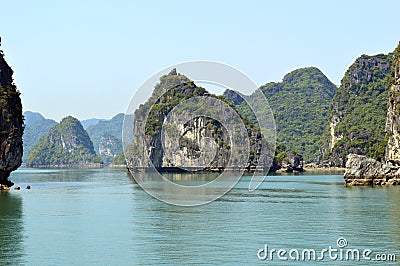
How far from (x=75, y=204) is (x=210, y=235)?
1517 cm

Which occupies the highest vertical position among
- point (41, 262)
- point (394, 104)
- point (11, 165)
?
point (394, 104)

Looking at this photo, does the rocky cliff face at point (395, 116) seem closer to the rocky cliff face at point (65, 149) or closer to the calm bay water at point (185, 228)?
the calm bay water at point (185, 228)

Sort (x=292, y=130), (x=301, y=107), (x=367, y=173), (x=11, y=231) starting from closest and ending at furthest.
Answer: (x=11, y=231) → (x=367, y=173) → (x=292, y=130) → (x=301, y=107)

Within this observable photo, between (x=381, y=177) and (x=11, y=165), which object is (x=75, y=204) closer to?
(x=11, y=165)

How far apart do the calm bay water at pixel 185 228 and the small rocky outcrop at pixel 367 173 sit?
915cm

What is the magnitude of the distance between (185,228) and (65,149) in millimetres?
164411

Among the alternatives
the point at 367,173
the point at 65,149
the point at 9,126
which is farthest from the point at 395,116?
the point at 65,149

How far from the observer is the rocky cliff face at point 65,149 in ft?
612

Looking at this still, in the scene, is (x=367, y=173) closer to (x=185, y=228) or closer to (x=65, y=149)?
(x=185, y=228)

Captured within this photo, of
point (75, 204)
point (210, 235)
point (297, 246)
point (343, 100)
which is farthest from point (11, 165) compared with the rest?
point (343, 100)

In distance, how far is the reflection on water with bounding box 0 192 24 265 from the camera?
22.6 m

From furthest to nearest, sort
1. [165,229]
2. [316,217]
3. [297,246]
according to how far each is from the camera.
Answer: [316,217], [165,229], [297,246]

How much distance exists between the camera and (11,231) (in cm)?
2805

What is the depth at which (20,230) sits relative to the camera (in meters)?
28.3
